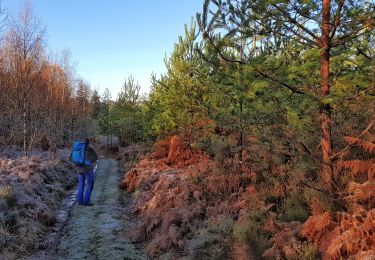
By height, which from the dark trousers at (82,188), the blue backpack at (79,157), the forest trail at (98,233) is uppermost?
the blue backpack at (79,157)

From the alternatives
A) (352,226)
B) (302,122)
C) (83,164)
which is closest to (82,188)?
(83,164)

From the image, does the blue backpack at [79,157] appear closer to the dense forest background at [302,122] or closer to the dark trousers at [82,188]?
the dark trousers at [82,188]

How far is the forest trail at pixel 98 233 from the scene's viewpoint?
724cm

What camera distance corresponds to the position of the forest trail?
7.24 meters

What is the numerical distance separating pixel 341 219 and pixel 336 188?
90 cm

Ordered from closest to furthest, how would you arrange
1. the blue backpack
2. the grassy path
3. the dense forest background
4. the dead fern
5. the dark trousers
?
the dead fern < the dense forest background < the grassy path < the blue backpack < the dark trousers

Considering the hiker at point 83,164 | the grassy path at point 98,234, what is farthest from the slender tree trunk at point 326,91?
the hiker at point 83,164

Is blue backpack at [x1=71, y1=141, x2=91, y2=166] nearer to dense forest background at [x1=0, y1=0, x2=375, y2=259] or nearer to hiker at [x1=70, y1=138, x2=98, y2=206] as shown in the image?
hiker at [x1=70, y1=138, x2=98, y2=206]

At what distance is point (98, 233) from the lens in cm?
848

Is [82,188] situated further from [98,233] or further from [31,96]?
[31,96]

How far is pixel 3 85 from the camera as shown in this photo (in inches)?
1069

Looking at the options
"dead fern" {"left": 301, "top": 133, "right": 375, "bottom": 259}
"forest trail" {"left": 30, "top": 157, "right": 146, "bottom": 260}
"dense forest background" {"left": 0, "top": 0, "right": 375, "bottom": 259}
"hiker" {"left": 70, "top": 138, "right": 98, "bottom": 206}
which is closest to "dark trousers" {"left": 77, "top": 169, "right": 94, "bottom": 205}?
"hiker" {"left": 70, "top": 138, "right": 98, "bottom": 206}

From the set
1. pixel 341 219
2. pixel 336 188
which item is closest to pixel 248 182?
pixel 336 188

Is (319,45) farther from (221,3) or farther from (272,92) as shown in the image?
(221,3)
